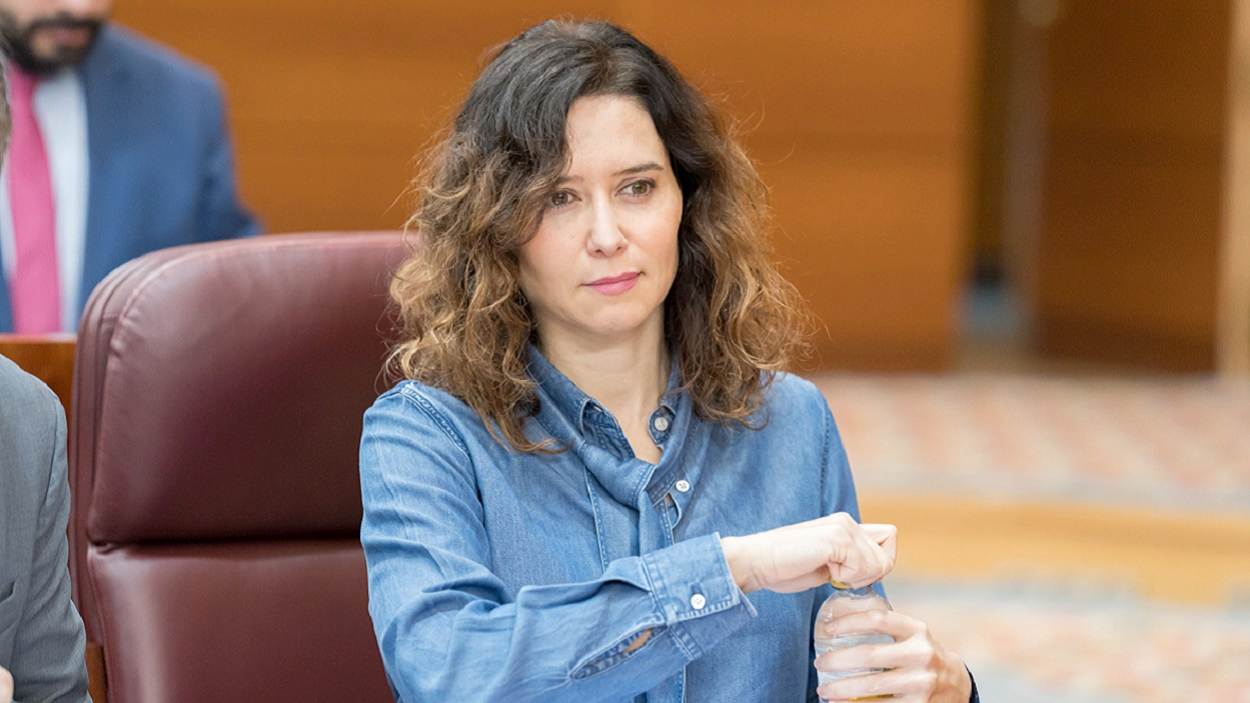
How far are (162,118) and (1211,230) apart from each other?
4.72 meters

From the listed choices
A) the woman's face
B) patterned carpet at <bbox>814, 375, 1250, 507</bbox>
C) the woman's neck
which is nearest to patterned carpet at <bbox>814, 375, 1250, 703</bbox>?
patterned carpet at <bbox>814, 375, 1250, 507</bbox>

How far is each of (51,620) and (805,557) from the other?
0.62 m

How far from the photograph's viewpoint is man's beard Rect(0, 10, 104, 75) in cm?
294

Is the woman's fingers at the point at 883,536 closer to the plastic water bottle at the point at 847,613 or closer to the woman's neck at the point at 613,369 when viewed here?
the plastic water bottle at the point at 847,613

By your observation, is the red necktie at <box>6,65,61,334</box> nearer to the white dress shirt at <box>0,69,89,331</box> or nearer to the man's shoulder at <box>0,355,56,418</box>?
the white dress shirt at <box>0,69,89,331</box>

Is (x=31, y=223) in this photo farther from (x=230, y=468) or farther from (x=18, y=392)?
(x=18, y=392)

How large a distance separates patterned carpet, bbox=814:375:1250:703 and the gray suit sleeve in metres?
2.53

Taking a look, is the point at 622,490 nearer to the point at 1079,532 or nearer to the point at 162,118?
the point at 162,118

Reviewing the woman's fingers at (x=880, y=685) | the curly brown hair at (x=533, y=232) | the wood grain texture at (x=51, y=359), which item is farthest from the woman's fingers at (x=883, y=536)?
the wood grain texture at (x=51, y=359)

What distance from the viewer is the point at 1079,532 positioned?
4734mm

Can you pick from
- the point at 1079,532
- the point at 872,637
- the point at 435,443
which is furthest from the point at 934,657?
the point at 1079,532

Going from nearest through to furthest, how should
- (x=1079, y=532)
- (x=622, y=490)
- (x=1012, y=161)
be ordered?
(x=622, y=490) → (x=1079, y=532) → (x=1012, y=161)

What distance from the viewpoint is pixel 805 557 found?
58.2 inches

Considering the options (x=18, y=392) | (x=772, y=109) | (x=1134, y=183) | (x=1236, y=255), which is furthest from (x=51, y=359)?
(x=1134, y=183)
